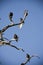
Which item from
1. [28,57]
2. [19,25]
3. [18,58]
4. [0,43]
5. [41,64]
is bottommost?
[41,64]

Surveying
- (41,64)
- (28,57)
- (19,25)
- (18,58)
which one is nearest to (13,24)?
(19,25)

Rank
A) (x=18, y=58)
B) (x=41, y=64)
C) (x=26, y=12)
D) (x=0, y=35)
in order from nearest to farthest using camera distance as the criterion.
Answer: (x=26, y=12) → (x=0, y=35) → (x=18, y=58) → (x=41, y=64)

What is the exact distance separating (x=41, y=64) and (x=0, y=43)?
308 cm

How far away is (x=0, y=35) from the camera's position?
1374mm

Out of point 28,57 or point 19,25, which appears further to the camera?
point 28,57

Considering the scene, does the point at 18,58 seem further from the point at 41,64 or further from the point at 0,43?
the point at 0,43

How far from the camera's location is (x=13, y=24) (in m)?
1.32

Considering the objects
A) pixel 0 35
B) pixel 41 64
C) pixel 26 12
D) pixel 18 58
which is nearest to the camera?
pixel 26 12

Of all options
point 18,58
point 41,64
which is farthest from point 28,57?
point 41,64

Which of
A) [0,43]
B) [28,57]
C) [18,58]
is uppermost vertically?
[0,43]

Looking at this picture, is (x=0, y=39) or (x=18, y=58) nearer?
(x=0, y=39)

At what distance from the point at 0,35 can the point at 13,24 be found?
5.2 inches

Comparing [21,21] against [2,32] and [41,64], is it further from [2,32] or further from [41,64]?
[41,64]

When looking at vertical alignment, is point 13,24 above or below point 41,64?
above
